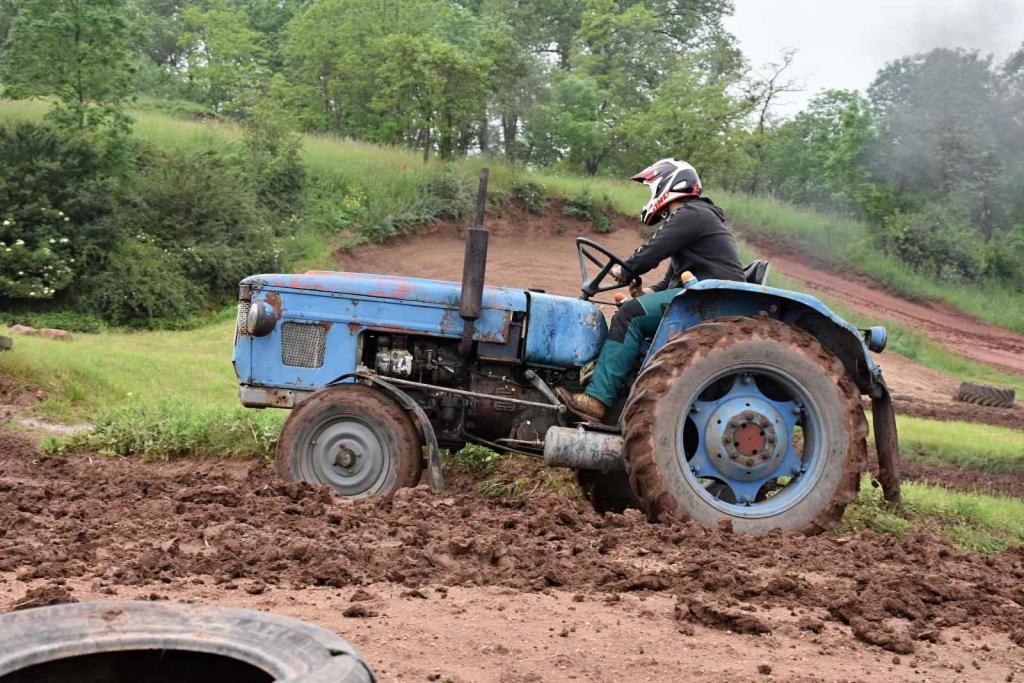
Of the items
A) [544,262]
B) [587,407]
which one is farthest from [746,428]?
[544,262]

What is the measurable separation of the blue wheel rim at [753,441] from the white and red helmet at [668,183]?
117 cm

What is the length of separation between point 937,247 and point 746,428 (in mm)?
30724

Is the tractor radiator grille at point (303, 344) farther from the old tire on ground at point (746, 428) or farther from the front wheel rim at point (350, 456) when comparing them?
the old tire on ground at point (746, 428)

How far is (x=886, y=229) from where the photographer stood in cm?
3562

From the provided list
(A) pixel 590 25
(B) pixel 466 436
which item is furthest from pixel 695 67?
(B) pixel 466 436

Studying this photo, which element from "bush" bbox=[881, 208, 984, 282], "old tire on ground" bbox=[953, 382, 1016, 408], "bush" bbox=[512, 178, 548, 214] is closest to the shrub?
"bush" bbox=[512, 178, 548, 214]

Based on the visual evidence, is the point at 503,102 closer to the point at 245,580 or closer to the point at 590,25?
the point at 590,25

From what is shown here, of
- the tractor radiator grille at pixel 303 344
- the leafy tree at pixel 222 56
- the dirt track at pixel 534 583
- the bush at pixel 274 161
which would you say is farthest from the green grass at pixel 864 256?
A: the dirt track at pixel 534 583

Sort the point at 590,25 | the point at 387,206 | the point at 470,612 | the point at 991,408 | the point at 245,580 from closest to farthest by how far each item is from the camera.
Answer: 1. the point at 470,612
2. the point at 245,580
3. the point at 991,408
4. the point at 387,206
5. the point at 590,25

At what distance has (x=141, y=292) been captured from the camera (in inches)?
848

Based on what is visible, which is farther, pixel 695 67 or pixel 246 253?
pixel 695 67

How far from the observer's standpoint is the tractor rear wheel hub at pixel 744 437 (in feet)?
21.5

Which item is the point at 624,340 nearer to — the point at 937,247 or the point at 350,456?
the point at 350,456

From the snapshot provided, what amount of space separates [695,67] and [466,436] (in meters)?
38.7
